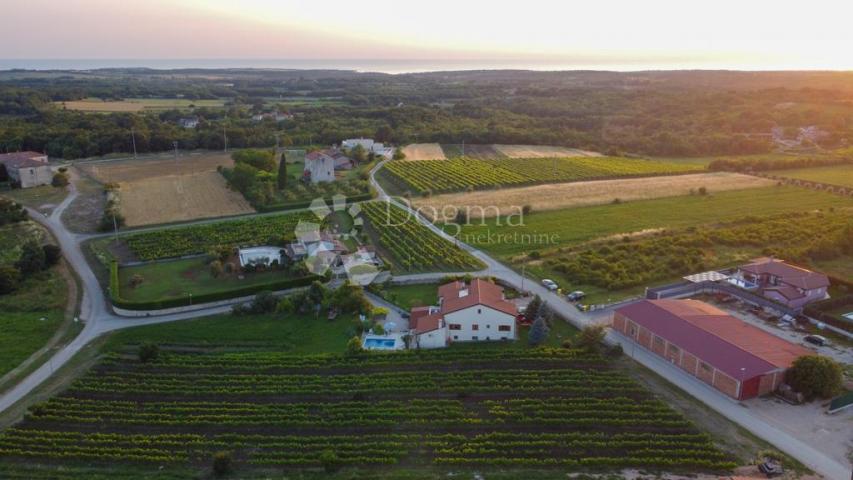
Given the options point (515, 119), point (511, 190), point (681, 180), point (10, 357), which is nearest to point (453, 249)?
point (511, 190)

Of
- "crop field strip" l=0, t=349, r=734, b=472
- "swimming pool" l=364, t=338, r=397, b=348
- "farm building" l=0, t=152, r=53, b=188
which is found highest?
"farm building" l=0, t=152, r=53, b=188

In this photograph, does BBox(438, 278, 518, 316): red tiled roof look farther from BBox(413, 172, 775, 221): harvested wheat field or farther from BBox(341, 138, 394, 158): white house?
BBox(341, 138, 394, 158): white house

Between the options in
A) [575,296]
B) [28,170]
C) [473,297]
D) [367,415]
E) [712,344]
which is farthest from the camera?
[28,170]

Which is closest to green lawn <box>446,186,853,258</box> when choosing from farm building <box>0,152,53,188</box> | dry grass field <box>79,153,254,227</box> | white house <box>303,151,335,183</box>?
white house <box>303,151,335,183</box>

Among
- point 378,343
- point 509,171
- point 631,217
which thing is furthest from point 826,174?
point 378,343

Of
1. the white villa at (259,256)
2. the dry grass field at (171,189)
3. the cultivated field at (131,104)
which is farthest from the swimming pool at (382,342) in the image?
the cultivated field at (131,104)

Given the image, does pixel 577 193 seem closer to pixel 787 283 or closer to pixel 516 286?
pixel 516 286

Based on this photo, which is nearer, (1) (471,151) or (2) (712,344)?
(2) (712,344)
